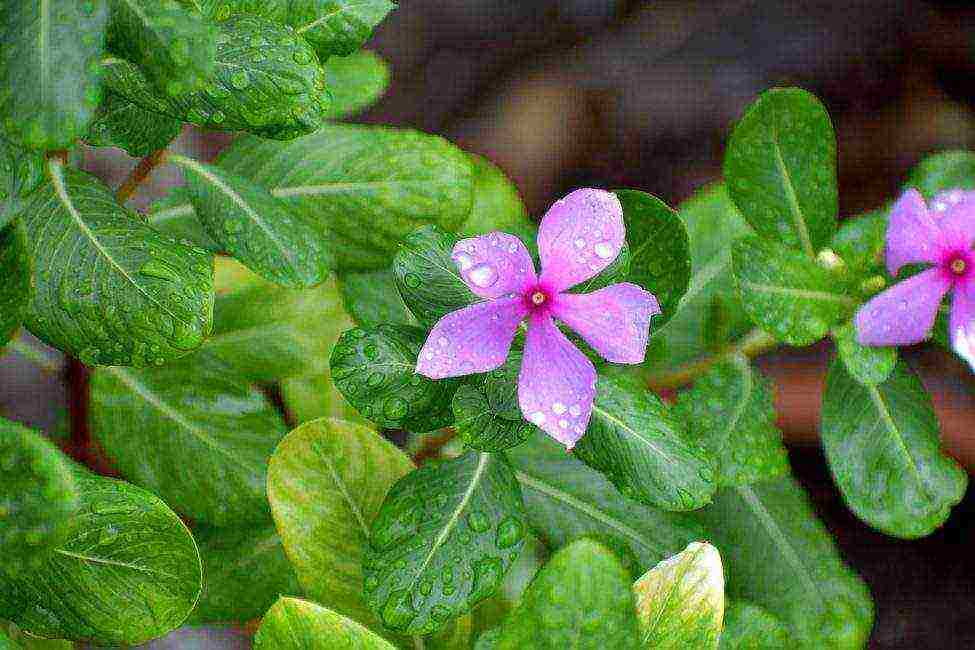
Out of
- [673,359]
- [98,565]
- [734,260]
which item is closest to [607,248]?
[734,260]

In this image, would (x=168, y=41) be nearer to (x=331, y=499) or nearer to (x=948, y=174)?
(x=331, y=499)

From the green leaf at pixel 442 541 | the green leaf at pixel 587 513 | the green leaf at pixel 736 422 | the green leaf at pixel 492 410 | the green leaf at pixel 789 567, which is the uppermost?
the green leaf at pixel 492 410

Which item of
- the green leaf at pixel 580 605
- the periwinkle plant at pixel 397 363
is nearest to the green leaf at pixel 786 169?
the periwinkle plant at pixel 397 363

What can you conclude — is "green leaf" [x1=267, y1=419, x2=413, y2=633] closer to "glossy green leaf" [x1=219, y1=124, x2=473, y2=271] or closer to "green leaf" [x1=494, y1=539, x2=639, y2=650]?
"glossy green leaf" [x1=219, y1=124, x2=473, y2=271]

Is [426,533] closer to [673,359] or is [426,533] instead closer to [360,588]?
[360,588]

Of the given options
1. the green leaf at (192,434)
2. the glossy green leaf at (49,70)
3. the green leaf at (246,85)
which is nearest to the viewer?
the glossy green leaf at (49,70)

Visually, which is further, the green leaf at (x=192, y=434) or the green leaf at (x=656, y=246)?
the green leaf at (x=192, y=434)

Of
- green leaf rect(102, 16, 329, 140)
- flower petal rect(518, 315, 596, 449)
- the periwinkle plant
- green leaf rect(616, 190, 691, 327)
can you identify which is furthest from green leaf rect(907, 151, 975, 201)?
green leaf rect(102, 16, 329, 140)

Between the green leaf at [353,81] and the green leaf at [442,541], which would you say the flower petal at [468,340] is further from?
the green leaf at [353,81]
